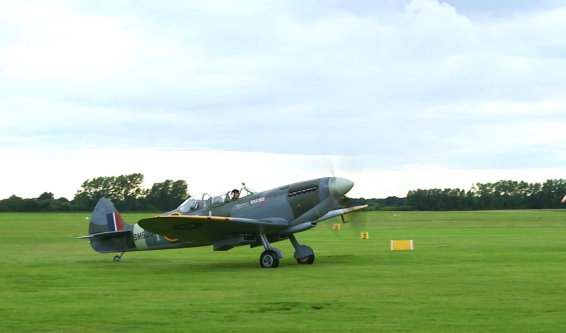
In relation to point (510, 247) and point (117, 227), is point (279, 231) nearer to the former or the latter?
point (117, 227)

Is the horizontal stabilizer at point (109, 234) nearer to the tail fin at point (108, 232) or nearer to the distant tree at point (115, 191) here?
the tail fin at point (108, 232)

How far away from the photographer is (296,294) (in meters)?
12.2

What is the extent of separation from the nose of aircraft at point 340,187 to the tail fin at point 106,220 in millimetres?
6688

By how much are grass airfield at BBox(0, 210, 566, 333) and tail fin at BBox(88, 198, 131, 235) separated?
1193mm

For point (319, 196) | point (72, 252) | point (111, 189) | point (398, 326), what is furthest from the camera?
point (111, 189)

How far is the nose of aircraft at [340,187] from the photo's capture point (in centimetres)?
1812

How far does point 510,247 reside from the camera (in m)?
23.3

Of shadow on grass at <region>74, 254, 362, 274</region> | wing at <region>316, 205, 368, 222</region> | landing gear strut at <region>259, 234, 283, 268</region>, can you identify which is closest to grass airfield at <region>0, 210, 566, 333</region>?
shadow on grass at <region>74, 254, 362, 274</region>

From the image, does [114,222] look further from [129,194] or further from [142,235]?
[129,194]

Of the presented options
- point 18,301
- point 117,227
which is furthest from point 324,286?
point 117,227

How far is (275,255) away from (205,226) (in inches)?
72.4

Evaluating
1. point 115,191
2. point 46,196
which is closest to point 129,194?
point 115,191

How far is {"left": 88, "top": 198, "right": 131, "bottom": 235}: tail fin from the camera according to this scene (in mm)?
21750

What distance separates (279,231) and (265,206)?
74 cm
